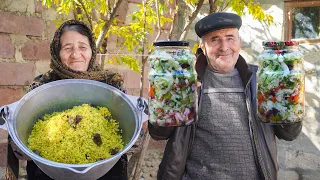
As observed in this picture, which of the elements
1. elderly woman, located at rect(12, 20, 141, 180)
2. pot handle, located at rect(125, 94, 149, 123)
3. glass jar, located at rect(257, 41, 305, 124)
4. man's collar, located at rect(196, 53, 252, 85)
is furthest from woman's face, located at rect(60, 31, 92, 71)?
glass jar, located at rect(257, 41, 305, 124)

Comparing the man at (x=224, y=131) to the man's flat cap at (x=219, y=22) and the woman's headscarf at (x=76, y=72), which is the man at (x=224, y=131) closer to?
the man's flat cap at (x=219, y=22)

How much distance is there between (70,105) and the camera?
1605mm

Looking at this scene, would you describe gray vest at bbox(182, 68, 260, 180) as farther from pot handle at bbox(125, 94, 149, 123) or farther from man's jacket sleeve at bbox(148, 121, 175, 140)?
pot handle at bbox(125, 94, 149, 123)

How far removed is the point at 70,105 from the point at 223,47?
2.31 feet

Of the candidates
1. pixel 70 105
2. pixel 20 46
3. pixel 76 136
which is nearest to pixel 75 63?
pixel 70 105

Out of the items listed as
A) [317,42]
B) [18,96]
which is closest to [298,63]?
[18,96]

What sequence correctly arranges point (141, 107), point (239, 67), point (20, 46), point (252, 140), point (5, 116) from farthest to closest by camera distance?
point (20, 46), point (239, 67), point (252, 140), point (141, 107), point (5, 116)

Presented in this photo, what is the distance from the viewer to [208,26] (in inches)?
66.8

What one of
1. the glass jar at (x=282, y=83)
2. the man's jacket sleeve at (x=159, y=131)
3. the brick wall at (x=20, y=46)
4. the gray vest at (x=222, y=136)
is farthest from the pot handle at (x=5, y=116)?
the brick wall at (x=20, y=46)

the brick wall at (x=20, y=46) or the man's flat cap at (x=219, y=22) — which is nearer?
the man's flat cap at (x=219, y=22)

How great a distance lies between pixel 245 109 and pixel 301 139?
6.89ft

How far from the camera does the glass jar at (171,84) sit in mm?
1453

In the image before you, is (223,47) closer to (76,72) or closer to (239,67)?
(239,67)

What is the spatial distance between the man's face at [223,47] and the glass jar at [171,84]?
265mm
